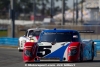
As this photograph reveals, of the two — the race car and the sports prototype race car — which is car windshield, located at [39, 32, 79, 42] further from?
the race car

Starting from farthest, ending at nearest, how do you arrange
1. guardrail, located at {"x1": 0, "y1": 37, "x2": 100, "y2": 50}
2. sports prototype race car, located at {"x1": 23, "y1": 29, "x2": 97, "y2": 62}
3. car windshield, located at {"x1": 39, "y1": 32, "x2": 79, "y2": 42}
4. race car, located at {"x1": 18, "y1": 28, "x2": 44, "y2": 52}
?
guardrail, located at {"x1": 0, "y1": 37, "x2": 100, "y2": 50}
race car, located at {"x1": 18, "y1": 28, "x2": 44, "y2": 52}
car windshield, located at {"x1": 39, "y1": 32, "x2": 79, "y2": 42}
sports prototype race car, located at {"x1": 23, "y1": 29, "x2": 97, "y2": 62}

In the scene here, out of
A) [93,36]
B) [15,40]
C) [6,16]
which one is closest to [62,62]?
[15,40]

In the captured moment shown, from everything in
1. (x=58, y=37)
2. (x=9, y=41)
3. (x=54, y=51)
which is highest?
(x=58, y=37)

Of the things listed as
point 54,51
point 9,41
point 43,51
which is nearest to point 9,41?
point 9,41

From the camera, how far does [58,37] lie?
2223cm

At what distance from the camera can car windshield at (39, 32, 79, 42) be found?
22156 millimetres

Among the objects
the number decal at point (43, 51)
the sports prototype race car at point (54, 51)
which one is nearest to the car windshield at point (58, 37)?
the sports prototype race car at point (54, 51)

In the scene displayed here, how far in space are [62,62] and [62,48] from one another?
1.81 ft

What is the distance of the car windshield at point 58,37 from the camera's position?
22.2 metres

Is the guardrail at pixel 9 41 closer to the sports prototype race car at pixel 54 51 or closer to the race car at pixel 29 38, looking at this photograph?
the race car at pixel 29 38

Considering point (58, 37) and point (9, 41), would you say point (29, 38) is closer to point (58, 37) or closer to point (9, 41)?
point (58, 37)

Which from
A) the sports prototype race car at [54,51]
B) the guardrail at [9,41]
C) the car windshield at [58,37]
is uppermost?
the car windshield at [58,37]

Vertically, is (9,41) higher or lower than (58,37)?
lower

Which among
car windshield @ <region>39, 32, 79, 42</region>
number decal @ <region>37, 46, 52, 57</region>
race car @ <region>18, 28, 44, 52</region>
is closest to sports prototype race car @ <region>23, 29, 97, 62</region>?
number decal @ <region>37, 46, 52, 57</region>
